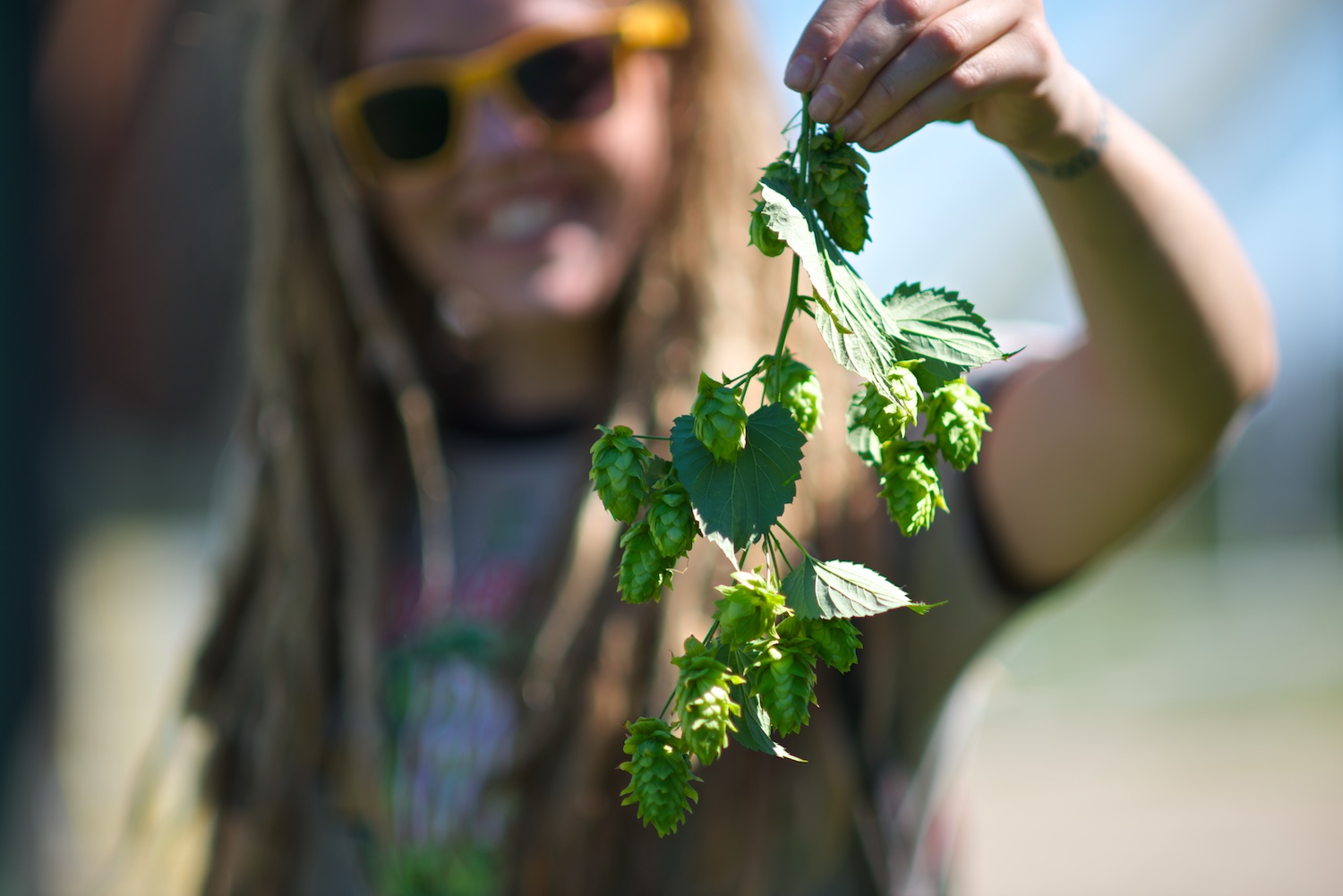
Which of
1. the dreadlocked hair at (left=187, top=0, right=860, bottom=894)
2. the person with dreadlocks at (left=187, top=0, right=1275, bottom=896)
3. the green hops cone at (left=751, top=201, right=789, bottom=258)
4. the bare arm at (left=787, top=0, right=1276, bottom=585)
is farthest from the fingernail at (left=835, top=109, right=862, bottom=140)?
the dreadlocked hair at (left=187, top=0, right=860, bottom=894)

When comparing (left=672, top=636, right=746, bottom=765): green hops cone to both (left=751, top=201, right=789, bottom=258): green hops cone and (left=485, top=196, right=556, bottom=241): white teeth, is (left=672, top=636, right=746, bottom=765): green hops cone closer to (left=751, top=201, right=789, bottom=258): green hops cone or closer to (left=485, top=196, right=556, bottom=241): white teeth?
(left=751, top=201, right=789, bottom=258): green hops cone

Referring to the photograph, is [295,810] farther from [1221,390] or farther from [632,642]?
[1221,390]

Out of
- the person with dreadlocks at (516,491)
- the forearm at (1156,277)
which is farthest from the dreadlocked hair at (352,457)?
the forearm at (1156,277)

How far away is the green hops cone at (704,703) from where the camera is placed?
1.90 feet

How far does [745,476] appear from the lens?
0.61 meters

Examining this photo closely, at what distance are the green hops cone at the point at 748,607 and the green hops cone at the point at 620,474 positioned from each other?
7 cm

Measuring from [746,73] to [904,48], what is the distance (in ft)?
4.12

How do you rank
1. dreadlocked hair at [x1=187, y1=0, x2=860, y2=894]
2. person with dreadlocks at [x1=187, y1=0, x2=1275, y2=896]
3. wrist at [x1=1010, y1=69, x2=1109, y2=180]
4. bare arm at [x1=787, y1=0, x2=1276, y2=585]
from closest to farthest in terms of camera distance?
bare arm at [x1=787, y1=0, x2=1276, y2=585], wrist at [x1=1010, y1=69, x2=1109, y2=180], person with dreadlocks at [x1=187, y1=0, x2=1275, y2=896], dreadlocked hair at [x1=187, y1=0, x2=860, y2=894]

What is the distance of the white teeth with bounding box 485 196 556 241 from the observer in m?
1.74

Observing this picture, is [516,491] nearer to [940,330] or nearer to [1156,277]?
[1156,277]

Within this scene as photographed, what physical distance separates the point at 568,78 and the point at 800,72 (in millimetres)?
1069

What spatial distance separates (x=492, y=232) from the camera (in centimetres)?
177

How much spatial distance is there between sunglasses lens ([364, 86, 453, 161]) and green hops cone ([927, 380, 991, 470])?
4.18 feet

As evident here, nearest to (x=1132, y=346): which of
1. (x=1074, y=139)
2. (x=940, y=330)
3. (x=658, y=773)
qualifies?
(x=1074, y=139)
